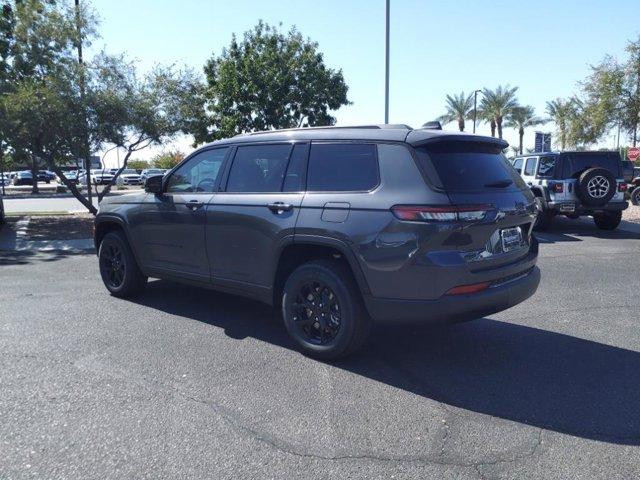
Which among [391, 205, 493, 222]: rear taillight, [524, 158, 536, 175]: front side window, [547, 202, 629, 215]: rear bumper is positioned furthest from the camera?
[524, 158, 536, 175]: front side window

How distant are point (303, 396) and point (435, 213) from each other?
156 cm

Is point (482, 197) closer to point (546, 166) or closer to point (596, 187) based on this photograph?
point (596, 187)

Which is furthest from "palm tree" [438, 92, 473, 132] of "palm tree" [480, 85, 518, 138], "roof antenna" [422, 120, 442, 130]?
"roof antenna" [422, 120, 442, 130]

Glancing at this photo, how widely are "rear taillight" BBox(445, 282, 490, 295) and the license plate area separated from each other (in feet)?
1.28

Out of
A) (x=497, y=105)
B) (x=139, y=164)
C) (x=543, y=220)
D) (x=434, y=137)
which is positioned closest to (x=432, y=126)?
(x=434, y=137)

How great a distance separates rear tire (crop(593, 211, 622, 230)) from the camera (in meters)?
13.8

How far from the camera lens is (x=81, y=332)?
543cm

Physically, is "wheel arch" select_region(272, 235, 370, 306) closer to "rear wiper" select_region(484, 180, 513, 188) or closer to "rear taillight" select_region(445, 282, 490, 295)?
"rear taillight" select_region(445, 282, 490, 295)

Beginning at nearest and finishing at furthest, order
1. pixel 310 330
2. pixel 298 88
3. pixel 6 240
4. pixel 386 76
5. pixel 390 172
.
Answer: pixel 390 172
pixel 310 330
pixel 6 240
pixel 386 76
pixel 298 88

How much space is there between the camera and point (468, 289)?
4094 millimetres

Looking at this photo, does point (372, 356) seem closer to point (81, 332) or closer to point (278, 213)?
point (278, 213)

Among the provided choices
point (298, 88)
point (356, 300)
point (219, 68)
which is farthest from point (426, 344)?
point (219, 68)

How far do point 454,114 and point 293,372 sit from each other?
44.5 meters

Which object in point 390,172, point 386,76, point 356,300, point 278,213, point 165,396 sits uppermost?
point 386,76
